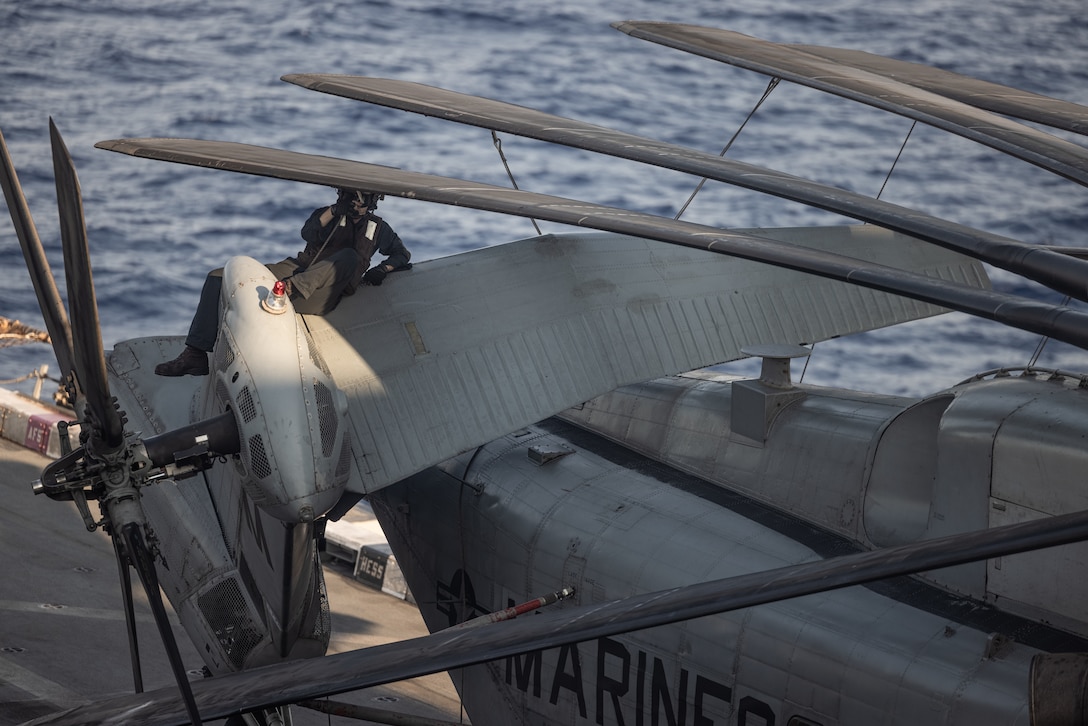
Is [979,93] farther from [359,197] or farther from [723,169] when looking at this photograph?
[359,197]

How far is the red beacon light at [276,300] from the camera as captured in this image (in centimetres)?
980

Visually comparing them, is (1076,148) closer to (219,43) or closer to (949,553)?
(949,553)

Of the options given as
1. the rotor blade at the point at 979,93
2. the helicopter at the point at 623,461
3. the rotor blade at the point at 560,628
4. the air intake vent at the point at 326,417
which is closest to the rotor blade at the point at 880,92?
the helicopter at the point at 623,461

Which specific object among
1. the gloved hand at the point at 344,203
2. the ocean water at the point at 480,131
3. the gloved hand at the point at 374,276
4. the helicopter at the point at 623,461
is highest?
the gloved hand at the point at 344,203

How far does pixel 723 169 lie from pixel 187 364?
18.3 feet

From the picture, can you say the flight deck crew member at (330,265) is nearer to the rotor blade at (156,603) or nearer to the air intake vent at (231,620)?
the air intake vent at (231,620)

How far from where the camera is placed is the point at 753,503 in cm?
1091

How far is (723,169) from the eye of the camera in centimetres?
927

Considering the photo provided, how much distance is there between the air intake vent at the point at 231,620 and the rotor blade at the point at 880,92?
693 cm

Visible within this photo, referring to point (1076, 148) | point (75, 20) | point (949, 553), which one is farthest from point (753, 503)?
point (75, 20)

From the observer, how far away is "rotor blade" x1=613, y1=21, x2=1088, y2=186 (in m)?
8.52

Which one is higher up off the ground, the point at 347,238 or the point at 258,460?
the point at 347,238

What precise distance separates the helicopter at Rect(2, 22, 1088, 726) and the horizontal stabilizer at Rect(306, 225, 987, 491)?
1.2 inches

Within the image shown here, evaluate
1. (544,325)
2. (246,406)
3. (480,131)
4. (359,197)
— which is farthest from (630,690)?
(480,131)
